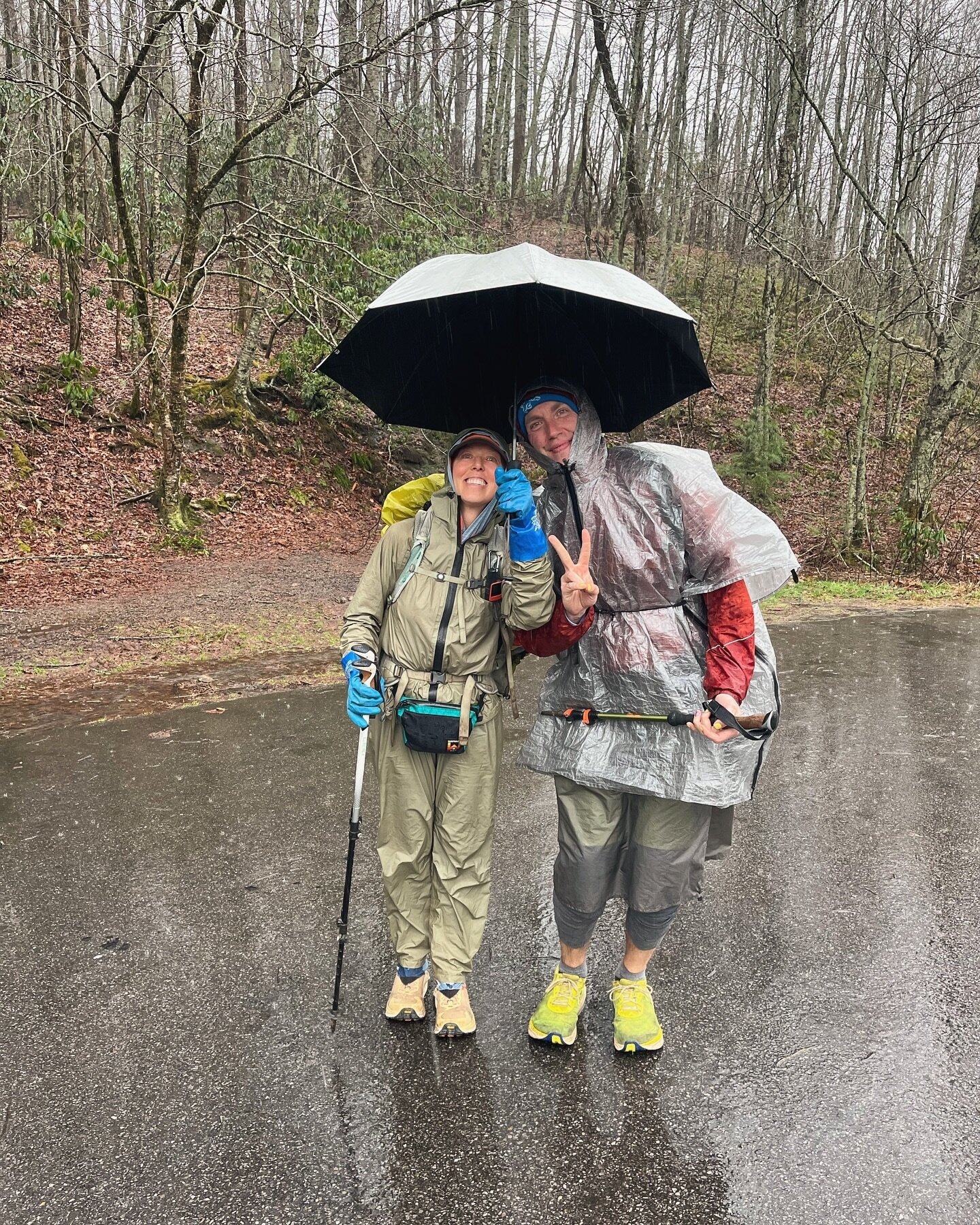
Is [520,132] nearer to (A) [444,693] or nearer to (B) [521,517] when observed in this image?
(B) [521,517]

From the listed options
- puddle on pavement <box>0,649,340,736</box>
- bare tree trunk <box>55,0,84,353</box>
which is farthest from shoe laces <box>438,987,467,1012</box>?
bare tree trunk <box>55,0,84,353</box>

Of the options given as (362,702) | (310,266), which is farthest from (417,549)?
(310,266)

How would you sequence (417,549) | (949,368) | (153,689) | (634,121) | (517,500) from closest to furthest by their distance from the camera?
(517,500), (417,549), (153,689), (949,368), (634,121)

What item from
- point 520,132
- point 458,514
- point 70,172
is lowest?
point 458,514

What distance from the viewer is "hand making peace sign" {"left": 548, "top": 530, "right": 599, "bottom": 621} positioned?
8.13ft

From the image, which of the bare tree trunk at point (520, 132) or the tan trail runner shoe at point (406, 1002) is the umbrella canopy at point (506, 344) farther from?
the bare tree trunk at point (520, 132)

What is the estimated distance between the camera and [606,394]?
2.88m

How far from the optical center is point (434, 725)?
2.57 m

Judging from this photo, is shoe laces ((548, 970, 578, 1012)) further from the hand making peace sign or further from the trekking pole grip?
the hand making peace sign

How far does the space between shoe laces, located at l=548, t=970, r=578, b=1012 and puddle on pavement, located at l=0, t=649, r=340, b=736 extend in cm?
391

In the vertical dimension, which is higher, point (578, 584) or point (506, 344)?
point (506, 344)

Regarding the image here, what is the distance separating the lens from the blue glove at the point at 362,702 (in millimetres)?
2564

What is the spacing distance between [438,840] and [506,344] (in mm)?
1620

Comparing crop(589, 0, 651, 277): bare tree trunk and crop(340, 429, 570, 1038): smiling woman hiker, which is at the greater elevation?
crop(589, 0, 651, 277): bare tree trunk
